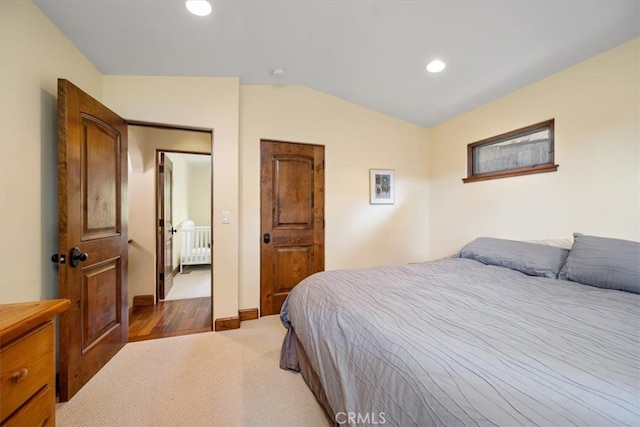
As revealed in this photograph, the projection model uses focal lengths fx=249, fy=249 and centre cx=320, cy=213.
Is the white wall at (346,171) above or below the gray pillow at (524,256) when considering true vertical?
above

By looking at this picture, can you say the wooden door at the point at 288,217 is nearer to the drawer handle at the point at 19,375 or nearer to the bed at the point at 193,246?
the drawer handle at the point at 19,375

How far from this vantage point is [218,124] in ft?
8.23

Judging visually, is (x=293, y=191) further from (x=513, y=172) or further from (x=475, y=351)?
(x=475, y=351)

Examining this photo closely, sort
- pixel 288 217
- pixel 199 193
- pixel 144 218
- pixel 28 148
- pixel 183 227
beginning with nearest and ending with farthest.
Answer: pixel 28 148
pixel 288 217
pixel 144 218
pixel 183 227
pixel 199 193

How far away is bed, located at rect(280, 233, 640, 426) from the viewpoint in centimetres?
61

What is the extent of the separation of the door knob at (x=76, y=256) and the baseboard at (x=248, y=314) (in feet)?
4.89

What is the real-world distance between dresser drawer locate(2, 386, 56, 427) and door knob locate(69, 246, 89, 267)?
1009 mm

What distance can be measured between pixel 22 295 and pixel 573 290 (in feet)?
10.4

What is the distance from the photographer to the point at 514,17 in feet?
5.46

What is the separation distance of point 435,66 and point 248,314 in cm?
311

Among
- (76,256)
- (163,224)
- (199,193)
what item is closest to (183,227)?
(199,193)

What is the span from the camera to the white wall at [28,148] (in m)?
1.35

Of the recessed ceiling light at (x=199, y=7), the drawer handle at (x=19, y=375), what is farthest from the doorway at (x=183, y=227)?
the drawer handle at (x=19, y=375)

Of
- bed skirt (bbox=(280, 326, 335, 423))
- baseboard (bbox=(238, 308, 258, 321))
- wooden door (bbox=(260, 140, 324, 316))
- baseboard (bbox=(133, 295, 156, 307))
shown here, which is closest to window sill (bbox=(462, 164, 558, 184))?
wooden door (bbox=(260, 140, 324, 316))
